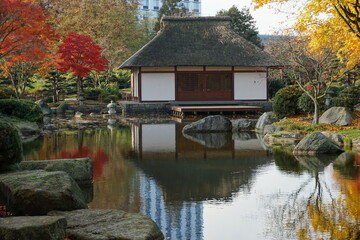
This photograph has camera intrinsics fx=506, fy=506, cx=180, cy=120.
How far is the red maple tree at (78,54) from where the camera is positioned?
111ft

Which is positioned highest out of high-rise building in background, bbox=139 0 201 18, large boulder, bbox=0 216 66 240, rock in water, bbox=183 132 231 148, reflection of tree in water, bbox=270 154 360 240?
high-rise building in background, bbox=139 0 201 18

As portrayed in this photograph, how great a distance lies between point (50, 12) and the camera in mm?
49344

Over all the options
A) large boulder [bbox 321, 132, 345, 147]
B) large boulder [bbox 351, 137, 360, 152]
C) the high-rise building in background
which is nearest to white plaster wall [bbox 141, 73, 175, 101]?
large boulder [bbox 321, 132, 345, 147]

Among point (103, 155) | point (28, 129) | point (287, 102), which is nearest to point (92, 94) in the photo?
point (28, 129)

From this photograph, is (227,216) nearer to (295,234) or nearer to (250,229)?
(250,229)

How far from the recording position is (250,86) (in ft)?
116

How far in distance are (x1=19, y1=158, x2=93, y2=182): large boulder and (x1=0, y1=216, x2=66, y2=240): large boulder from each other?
3.85 m

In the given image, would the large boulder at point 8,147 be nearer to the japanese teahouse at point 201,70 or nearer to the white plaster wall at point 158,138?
the white plaster wall at point 158,138

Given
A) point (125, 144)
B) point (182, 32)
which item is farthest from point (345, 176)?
point (182, 32)

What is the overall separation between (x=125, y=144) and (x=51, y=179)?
28.5 ft

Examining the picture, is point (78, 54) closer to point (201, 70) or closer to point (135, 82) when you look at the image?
→ point (135, 82)

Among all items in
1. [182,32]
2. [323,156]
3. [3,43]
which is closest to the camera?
[323,156]

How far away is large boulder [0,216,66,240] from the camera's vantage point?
5520 mm

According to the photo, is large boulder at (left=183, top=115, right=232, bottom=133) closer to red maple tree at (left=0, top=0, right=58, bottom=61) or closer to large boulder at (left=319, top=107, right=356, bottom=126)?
large boulder at (left=319, top=107, right=356, bottom=126)
